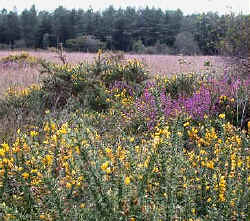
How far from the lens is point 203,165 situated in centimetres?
264

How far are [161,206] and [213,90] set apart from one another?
343 centimetres

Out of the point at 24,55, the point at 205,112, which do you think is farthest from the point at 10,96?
the point at 24,55

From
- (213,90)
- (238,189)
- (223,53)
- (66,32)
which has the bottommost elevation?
(238,189)

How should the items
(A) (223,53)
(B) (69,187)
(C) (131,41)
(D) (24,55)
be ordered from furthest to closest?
(C) (131,41) < (D) (24,55) < (A) (223,53) < (B) (69,187)

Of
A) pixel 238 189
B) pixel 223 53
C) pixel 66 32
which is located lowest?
pixel 238 189

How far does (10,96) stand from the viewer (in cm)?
588

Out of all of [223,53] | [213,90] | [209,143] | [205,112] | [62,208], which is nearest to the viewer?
[62,208]

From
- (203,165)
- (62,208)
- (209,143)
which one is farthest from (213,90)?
(62,208)

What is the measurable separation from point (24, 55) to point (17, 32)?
98.0 ft

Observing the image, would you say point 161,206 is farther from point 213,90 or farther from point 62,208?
point 213,90

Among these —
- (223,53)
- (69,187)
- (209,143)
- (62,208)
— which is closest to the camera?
(62,208)

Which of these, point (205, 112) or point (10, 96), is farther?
point (10, 96)

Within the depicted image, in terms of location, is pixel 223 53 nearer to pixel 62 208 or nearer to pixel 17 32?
pixel 62 208

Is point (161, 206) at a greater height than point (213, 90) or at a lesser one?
lesser
